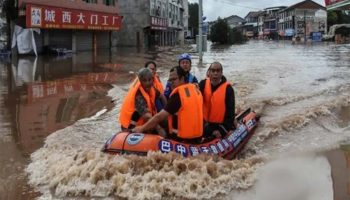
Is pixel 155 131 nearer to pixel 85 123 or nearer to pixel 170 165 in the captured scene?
pixel 170 165

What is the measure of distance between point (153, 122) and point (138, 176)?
0.92 meters

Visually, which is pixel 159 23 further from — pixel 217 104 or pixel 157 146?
pixel 157 146

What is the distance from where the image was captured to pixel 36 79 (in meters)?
18.0

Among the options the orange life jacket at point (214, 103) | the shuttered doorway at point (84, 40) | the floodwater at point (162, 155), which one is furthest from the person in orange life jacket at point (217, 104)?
the shuttered doorway at point (84, 40)

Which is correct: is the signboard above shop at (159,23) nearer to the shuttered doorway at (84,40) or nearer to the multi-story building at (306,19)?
the shuttered doorway at (84,40)

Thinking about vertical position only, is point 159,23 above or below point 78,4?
above

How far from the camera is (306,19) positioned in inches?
3637

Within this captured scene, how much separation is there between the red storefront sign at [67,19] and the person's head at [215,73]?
23220mm

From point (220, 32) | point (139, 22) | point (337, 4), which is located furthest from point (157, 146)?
point (220, 32)

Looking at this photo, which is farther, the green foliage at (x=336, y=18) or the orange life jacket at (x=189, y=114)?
the green foliage at (x=336, y=18)

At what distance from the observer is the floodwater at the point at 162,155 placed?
225 inches

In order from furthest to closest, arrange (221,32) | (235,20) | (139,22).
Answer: (235,20), (221,32), (139,22)

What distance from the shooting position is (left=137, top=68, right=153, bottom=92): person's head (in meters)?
6.84

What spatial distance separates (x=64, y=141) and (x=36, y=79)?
1017cm
